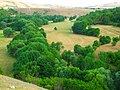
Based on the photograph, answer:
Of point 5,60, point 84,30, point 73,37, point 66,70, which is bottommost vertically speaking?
point 73,37

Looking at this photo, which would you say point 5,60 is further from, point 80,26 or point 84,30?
point 80,26

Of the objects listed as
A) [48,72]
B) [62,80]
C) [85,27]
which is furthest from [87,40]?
[62,80]

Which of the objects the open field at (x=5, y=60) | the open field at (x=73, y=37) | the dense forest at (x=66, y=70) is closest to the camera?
the dense forest at (x=66, y=70)

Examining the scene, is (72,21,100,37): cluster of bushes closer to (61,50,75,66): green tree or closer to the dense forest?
the dense forest

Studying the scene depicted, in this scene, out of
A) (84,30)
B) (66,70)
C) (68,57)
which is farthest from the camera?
(84,30)

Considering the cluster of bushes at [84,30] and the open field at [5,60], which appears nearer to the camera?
the open field at [5,60]

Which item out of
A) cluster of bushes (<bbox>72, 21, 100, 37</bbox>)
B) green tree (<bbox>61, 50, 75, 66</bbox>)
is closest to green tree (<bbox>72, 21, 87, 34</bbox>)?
cluster of bushes (<bbox>72, 21, 100, 37</bbox>)

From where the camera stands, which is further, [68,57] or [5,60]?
[5,60]

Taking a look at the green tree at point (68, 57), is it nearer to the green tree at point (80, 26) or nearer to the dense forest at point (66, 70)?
the dense forest at point (66, 70)

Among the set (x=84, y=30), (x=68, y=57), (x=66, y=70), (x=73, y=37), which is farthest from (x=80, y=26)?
(x=66, y=70)

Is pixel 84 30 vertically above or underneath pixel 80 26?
underneath

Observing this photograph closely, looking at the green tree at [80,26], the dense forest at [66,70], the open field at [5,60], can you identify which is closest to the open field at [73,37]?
the green tree at [80,26]

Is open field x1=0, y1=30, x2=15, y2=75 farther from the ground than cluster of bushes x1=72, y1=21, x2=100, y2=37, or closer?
farther from the ground
